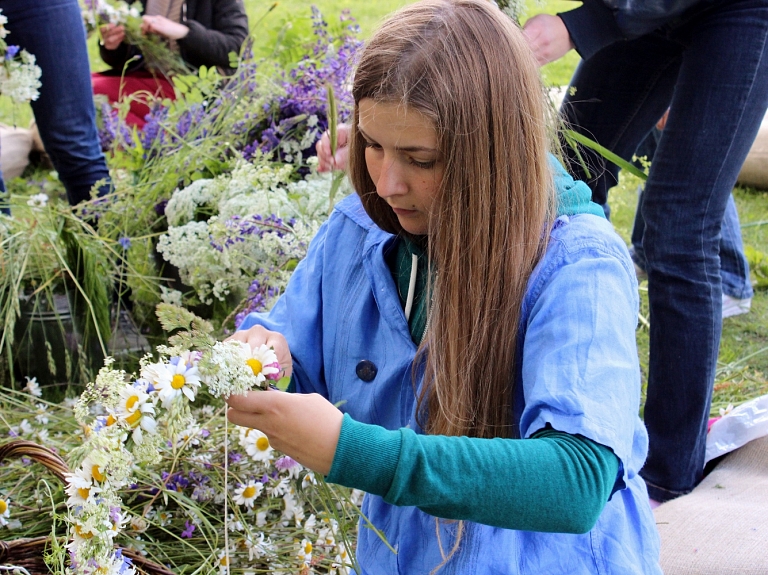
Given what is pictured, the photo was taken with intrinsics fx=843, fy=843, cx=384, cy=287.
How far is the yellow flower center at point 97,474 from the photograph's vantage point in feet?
3.75

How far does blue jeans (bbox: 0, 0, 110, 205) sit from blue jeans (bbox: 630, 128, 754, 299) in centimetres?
183

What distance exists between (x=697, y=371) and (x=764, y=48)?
72cm

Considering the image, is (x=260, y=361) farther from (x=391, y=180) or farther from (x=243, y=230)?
(x=243, y=230)

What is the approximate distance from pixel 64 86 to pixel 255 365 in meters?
1.90

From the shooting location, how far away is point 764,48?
1792 mm

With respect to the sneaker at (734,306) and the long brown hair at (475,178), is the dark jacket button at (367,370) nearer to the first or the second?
the long brown hair at (475,178)

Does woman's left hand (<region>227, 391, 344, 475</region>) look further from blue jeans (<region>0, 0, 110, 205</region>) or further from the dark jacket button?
blue jeans (<region>0, 0, 110, 205</region>)

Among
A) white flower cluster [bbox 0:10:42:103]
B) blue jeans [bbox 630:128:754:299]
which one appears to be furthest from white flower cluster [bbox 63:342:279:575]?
blue jeans [bbox 630:128:754:299]

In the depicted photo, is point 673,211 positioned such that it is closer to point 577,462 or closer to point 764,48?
point 764,48

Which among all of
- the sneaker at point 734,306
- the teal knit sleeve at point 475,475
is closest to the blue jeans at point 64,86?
the teal knit sleeve at point 475,475

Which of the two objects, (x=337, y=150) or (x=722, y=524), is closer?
(x=722, y=524)

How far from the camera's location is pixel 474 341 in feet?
3.99

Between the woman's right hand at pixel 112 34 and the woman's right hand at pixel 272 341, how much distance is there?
301 centimetres

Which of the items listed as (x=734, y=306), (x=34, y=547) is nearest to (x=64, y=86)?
(x=34, y=547)
